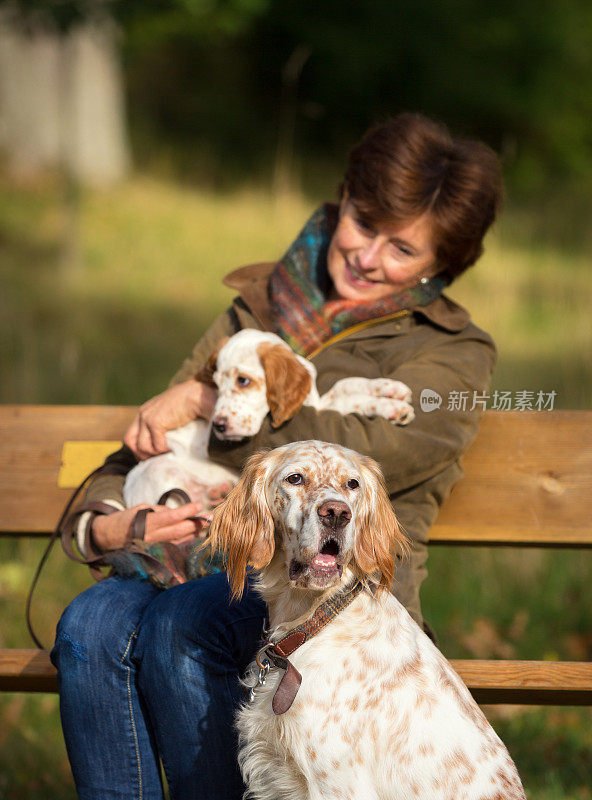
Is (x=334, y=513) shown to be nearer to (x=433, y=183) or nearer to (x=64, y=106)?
(x=433, y=183)

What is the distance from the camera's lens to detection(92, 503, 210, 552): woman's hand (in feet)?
8.85

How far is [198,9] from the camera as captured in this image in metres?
8.14

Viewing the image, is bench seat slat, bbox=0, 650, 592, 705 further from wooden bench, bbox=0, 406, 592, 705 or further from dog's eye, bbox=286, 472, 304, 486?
dog's eye, bbox=286, 472, 304, 486

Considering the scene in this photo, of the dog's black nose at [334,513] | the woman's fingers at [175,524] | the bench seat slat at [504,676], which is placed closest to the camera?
the dog's black nose at [334,513]

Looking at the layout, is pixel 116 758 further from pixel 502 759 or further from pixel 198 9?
pixel 198 9

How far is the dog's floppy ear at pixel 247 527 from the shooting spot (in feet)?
7.04

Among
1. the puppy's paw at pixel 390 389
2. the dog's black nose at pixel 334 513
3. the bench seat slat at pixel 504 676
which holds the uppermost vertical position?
the dog's black nose at pixel 334 513

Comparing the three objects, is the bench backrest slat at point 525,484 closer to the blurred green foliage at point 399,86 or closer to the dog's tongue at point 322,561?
the dog's tongue at point 322,561

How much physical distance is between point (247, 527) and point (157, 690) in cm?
52

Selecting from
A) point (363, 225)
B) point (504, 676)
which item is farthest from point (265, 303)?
point (504, 676)

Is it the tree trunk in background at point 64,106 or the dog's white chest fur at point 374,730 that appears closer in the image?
the dog's white chest fur at point 374,730

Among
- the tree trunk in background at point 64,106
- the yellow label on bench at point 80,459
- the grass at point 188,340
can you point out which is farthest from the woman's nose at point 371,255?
the tree trunk in background at point 64,106

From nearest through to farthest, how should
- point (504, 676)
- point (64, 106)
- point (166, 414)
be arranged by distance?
point (504, 676) < point (166, 414) < point (64, 106)

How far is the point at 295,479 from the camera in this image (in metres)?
2.11
